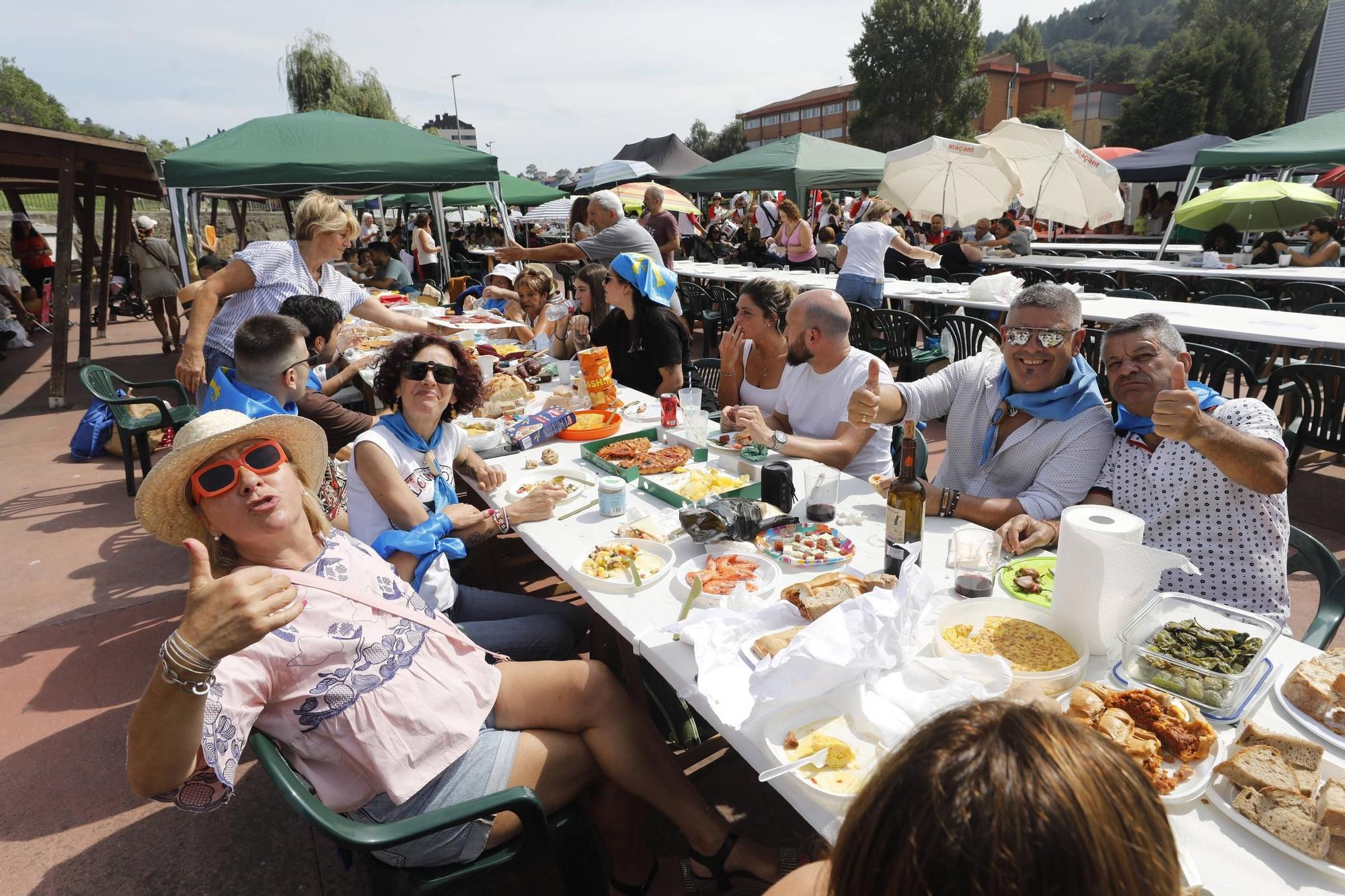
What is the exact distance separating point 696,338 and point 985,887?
11.6m

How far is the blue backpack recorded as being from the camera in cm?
682

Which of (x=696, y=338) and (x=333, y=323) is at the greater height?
(x=333, y=323)

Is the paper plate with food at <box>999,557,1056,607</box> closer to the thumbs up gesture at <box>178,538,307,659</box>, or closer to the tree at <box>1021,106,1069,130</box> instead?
the thumbs up gesture at <box>178,538,307,659</box>

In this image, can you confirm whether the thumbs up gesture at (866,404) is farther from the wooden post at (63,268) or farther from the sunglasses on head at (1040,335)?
the wooden post at (63,268)

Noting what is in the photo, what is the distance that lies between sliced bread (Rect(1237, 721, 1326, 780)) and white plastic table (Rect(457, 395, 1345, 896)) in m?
0.12

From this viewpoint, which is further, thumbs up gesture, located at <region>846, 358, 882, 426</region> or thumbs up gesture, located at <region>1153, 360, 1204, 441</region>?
thumbs up gesture, located at <region>846, 358, 882, 426</region>

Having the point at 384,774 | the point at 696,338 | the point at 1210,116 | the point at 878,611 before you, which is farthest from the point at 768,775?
the point at 1210,116

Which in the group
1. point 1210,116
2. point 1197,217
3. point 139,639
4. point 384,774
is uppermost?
point 1210,116

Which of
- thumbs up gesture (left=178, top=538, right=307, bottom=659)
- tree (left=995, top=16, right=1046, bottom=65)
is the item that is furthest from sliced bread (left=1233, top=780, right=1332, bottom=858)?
tree (left=995, top=16, right=1046, bottom=65)

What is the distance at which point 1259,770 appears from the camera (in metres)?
1.26

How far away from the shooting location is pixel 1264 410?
2205 millimetres

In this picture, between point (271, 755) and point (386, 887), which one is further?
point (386, 887)

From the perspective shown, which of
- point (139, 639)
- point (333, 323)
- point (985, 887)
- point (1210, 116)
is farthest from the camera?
point (1210, 116)

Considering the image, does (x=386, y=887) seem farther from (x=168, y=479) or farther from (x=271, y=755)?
(x=168, y=479)
